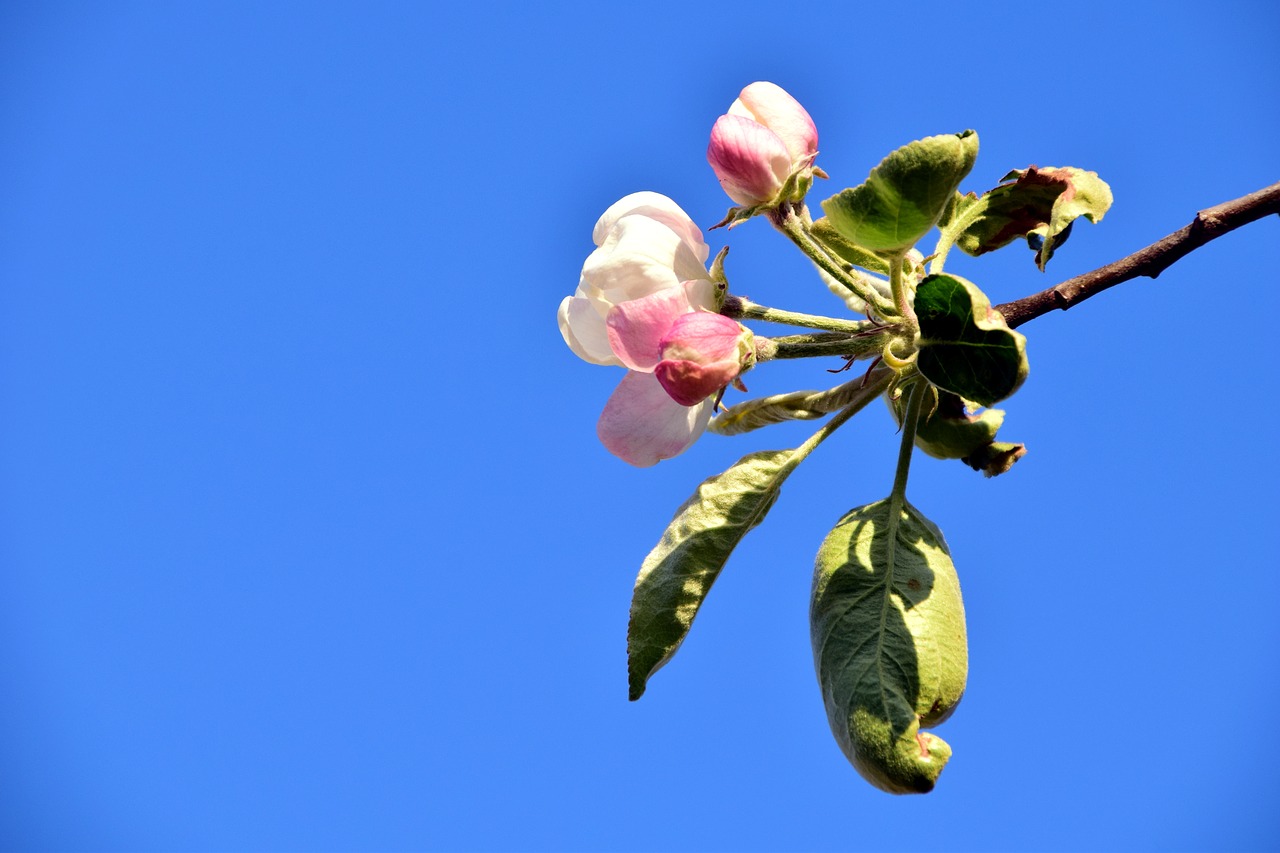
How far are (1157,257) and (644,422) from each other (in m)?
0.63

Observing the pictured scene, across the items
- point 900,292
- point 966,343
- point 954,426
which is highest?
point 900,292

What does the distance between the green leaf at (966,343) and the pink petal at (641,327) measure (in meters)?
0.31

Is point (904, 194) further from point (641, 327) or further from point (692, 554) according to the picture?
point (692, 554)

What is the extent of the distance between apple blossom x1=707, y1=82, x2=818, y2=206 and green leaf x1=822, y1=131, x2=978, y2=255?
6.4 inches

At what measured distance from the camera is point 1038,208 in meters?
1.63

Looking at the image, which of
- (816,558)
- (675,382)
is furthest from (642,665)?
(675,382)

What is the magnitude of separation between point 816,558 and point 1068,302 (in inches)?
18.5

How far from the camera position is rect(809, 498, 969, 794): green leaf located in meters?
1.31

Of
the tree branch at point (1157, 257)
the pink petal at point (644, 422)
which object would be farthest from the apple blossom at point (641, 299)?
the tree branch at point (1157, 257)

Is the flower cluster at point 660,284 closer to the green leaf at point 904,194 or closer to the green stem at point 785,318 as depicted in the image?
the green stem at point 785,318

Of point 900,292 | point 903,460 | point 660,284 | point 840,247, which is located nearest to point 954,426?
point 903,460

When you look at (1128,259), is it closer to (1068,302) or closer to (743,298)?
(1068,302)

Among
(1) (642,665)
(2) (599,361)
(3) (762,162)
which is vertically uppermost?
(3) (762,162)

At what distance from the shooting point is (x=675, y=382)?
1293mm
